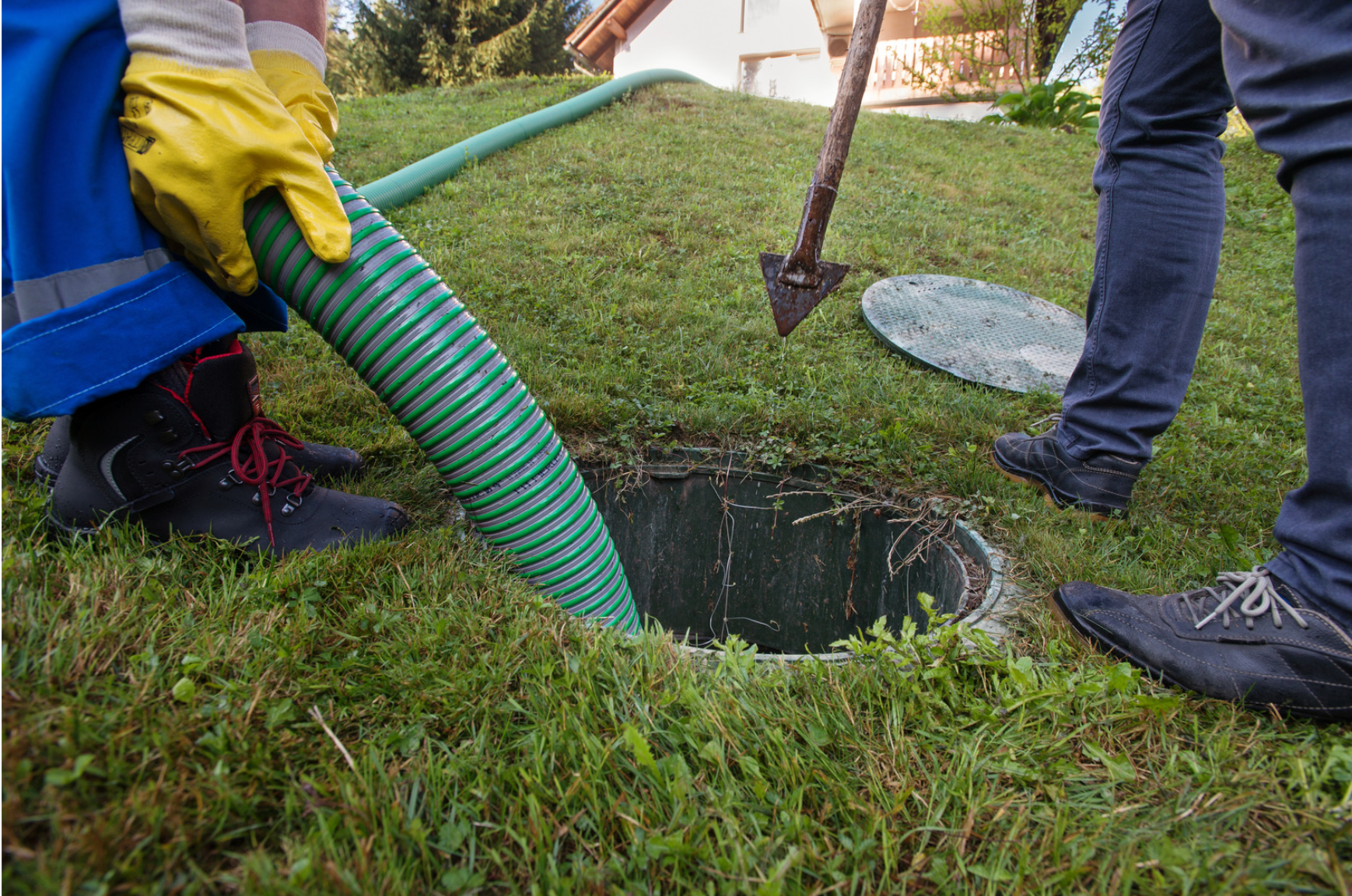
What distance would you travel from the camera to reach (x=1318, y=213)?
3.69 ft

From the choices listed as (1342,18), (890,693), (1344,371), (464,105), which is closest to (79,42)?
(890,693)

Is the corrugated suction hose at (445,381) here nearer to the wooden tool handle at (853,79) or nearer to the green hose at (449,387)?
the green hose at (449,387)

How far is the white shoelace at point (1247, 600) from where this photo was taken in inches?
47.2

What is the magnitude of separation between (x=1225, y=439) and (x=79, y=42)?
10.8ft

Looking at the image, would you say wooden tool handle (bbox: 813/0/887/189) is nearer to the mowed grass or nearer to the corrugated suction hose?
the mowed grass

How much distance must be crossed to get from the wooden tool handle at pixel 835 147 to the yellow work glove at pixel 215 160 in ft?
3.94

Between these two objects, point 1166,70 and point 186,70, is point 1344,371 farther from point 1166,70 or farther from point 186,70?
point 186,70

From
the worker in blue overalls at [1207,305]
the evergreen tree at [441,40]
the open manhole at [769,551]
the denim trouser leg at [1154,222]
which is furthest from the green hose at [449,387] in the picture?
the evergreen tree at [441,40]

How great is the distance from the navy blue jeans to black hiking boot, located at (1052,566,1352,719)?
0.05 metres

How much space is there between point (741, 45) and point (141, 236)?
57.3 ft

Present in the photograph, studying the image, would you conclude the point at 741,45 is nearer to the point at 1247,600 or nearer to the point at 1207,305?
the point at 1207,305

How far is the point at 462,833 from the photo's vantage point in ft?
2.80

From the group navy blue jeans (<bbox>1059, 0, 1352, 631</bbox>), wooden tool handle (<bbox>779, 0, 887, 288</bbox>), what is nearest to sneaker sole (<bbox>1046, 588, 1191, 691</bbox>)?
navy blue jeans (<bbox>1059, 0, 1352, 631</bbox>)

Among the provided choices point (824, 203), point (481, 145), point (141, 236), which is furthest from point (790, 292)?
point (481, 145)
